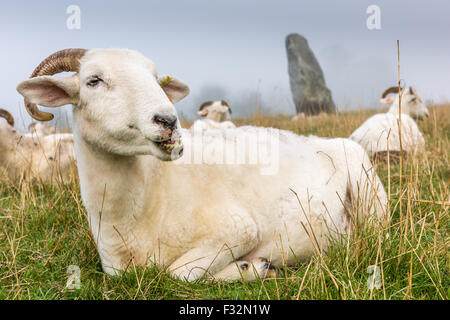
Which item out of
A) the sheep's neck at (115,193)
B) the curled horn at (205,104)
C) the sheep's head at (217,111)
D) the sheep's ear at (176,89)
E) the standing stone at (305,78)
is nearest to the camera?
the sheep's neck at (115,193)

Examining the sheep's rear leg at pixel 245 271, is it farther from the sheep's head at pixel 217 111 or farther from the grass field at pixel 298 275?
the sheep's head at pixel 217 111

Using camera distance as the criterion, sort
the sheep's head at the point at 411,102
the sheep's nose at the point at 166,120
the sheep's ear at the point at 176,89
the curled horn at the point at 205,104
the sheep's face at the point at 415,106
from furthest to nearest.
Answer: the curled horn at the point at 205,104, the sheep's face at the point at 415,106, the sheep's head at the point at 411,102, the sheep's ear at the point at 176,89, the sheep's nose at the point at 166,120

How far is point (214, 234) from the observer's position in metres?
3.11

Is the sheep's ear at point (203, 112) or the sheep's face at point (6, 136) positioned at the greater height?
the sheep's ear at point (203, 112)

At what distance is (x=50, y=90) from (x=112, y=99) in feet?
1.97

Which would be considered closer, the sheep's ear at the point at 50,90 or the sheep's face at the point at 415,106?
the sheep's ear at the point at 50,90

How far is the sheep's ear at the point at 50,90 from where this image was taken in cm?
287

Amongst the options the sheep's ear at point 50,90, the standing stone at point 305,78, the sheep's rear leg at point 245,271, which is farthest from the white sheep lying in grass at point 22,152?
the standing stone at point 305,78

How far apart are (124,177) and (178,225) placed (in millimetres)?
553

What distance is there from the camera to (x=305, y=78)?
30.6m

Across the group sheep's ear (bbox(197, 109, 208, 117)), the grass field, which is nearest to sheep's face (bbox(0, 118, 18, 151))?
the grass field

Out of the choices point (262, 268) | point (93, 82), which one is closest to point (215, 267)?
point (262, 268)

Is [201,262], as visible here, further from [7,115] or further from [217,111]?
[217,111]
